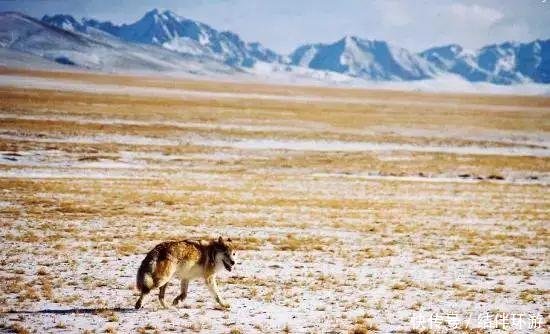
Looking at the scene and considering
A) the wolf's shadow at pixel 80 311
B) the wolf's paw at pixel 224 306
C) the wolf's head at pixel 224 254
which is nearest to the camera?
the wolf's head at pixel 224 254

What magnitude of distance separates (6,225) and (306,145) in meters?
38.3

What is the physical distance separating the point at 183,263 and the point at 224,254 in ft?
2.61

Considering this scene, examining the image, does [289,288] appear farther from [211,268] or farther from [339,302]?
[211,268]

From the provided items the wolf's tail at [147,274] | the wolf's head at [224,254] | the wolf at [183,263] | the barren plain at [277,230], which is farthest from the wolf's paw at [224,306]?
the wolf's tail at [147,274]

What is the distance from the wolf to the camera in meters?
9.82

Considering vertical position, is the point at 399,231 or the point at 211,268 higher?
the point at 211,268

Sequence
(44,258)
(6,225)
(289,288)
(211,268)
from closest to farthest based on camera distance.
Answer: (211,268), (289,288), (44,258), (6,225)

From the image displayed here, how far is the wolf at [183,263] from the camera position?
982cm

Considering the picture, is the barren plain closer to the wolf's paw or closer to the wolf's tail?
the wolf's paw

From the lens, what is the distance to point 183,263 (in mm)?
10242

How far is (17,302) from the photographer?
1091 cm

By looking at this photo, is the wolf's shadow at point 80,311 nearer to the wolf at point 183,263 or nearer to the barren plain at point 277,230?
the barren plain at point 277,230

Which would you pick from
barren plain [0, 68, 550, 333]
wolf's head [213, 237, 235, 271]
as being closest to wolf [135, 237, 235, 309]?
wolf's head [213, 237, 235, 271]

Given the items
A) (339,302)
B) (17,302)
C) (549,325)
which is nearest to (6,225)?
(17,302)
